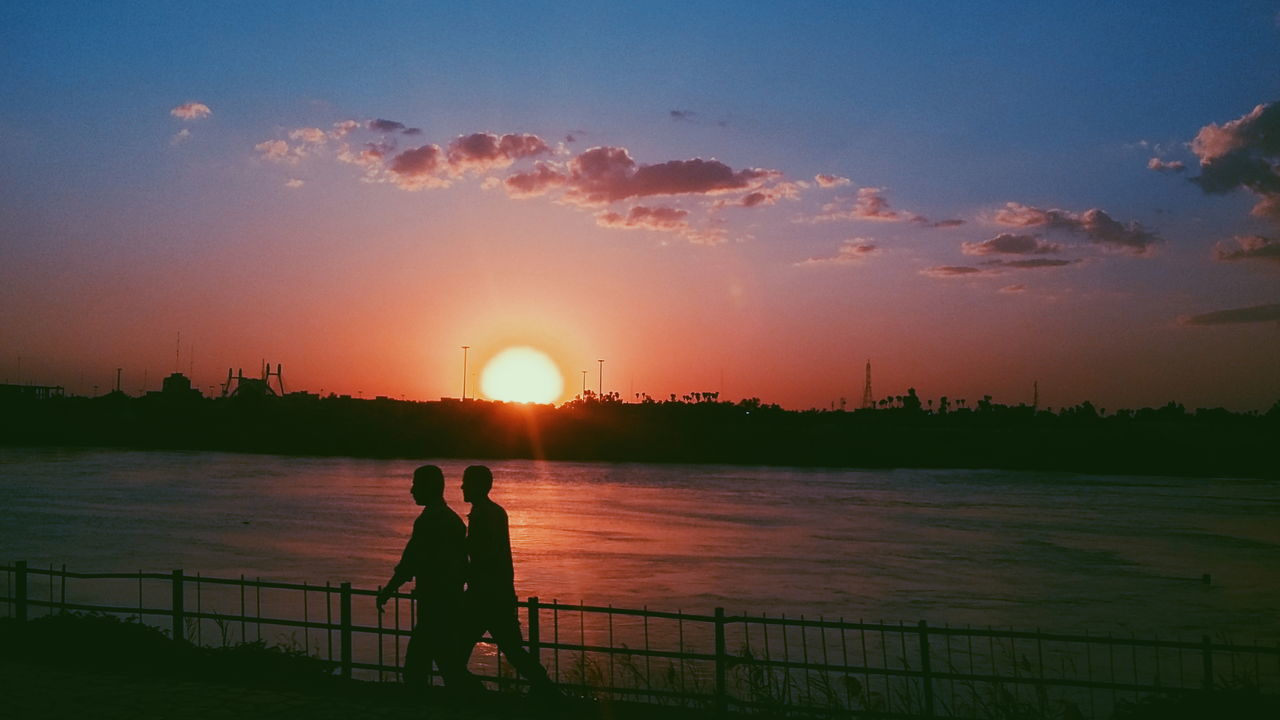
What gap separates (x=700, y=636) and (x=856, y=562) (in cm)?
2052

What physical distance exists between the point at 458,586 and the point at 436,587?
0.18 metres

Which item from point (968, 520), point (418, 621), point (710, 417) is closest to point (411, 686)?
point (418, 621)

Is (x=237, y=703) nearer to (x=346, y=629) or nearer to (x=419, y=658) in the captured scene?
(x=346, y=629)

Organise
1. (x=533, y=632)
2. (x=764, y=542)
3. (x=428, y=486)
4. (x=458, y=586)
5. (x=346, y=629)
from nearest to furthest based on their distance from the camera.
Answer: (x=428, y=486) < (x=458, y=586) < (x=533, y=632) < (x=346, y=629) < (x=764, y=542)

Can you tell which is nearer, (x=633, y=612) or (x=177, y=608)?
(x=633, y=612)

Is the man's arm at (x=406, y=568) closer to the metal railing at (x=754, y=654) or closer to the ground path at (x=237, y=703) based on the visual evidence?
the ground path at (x=237, y=703)

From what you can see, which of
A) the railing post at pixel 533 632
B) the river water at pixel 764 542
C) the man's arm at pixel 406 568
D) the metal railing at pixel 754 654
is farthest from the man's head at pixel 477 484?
the river water at pixel 764 542

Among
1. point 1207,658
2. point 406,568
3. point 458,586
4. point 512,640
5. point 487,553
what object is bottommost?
point 1207,658

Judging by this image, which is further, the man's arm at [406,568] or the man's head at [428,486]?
the man's arm at [406,568]

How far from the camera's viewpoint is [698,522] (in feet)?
195

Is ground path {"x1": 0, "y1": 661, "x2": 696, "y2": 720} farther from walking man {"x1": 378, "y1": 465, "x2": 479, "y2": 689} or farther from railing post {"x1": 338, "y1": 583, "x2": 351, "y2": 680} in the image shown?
railing post {"x1": 338, "y1": 583, "x2": 351, "y2": 680}

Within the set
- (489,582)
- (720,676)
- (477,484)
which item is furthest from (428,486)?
(720,676)

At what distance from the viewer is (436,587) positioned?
8586mm

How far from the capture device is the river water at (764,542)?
31250 millimetres
